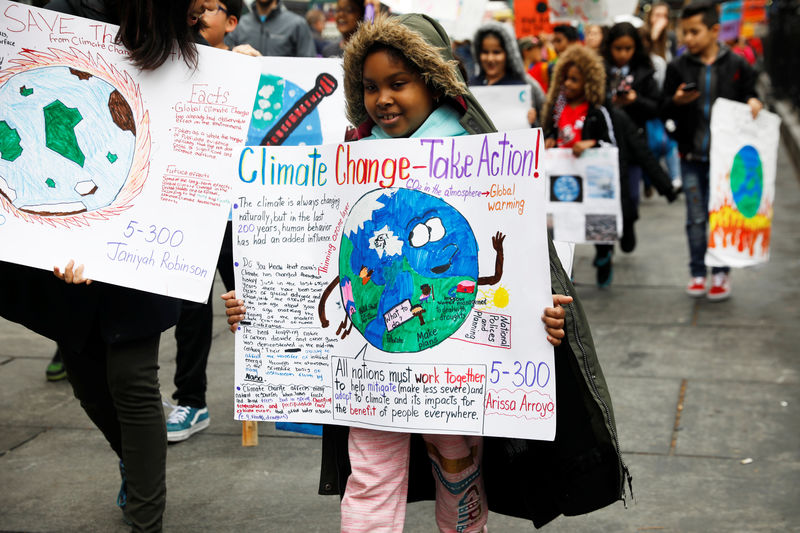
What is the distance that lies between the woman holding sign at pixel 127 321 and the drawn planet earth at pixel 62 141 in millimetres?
184

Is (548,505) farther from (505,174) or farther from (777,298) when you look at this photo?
(777,298)

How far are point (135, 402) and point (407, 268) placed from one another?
3.58 ft

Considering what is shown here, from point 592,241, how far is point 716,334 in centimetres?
118

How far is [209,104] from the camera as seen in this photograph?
3049 mm

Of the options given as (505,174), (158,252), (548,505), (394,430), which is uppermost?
(505,174)

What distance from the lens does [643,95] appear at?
8242mm

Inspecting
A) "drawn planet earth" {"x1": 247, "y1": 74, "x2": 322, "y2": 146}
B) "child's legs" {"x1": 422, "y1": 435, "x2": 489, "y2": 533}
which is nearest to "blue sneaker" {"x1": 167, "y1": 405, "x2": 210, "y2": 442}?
"drawn planet earth" {"x1": 247, "y1": 74, "x2": 322, "y2": 146}

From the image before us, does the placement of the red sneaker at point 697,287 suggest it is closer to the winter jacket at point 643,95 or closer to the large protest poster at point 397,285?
the winter jacket at point 643,95

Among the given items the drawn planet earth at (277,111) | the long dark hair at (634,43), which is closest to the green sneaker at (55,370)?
the drawn planet earth at (277,111)

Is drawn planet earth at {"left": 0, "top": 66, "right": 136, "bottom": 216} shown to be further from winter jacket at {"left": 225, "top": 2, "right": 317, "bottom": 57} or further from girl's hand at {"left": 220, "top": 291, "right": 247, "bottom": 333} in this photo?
winter jacket at {"left": 225, "top": 2, "right": 317, "bottom": 57}

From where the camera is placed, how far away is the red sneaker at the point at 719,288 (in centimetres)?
698

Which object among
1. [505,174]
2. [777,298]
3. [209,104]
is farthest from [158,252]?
[777,298]

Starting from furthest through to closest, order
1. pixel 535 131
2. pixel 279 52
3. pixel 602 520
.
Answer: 1. pixel 279 52
2. pixel 602 520
3. pixel 535 131

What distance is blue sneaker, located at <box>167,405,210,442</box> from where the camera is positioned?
4457mm
